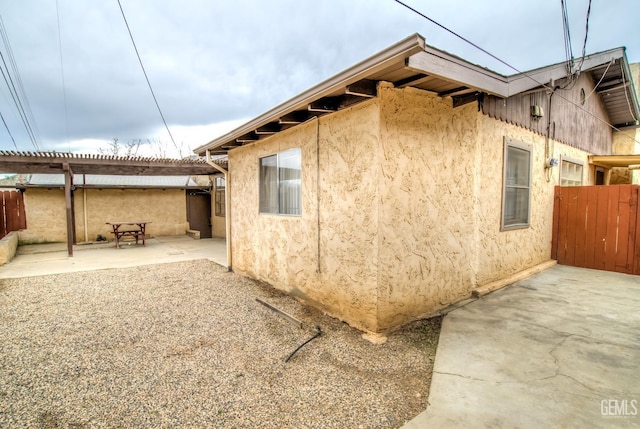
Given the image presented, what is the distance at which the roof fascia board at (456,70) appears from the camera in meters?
2.64

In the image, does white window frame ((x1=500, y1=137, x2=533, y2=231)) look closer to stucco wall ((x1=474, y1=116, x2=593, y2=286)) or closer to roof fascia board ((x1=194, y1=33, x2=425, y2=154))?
stucco wall ((x1=474, y1=116, x2=593, y2=286))

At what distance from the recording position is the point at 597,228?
6.06m

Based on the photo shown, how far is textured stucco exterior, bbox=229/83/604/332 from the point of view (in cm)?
336

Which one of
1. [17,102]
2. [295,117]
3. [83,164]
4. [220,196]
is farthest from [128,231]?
[295,117]

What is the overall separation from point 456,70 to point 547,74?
3.56 m

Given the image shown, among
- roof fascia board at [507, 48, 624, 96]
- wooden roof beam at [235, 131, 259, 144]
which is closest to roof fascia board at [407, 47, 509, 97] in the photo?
roof fascia board at [507, 48, 624, 96]

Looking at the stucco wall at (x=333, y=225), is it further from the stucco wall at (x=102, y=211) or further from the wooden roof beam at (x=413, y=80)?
the stucco wall at (x=102, y=211)

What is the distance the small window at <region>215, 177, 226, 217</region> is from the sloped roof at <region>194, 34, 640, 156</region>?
7103 millimetres

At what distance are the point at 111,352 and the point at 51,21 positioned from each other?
368 inches

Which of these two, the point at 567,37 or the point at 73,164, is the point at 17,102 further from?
the point at 567,37

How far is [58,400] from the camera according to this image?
235 centimetres

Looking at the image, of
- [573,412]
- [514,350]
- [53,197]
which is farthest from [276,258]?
[53,197]

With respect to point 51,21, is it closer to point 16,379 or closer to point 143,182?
point 143,182

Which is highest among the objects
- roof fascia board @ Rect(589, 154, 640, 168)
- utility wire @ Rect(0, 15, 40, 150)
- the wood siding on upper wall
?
utility wire @ Rect(0, 15, 40, 150)
